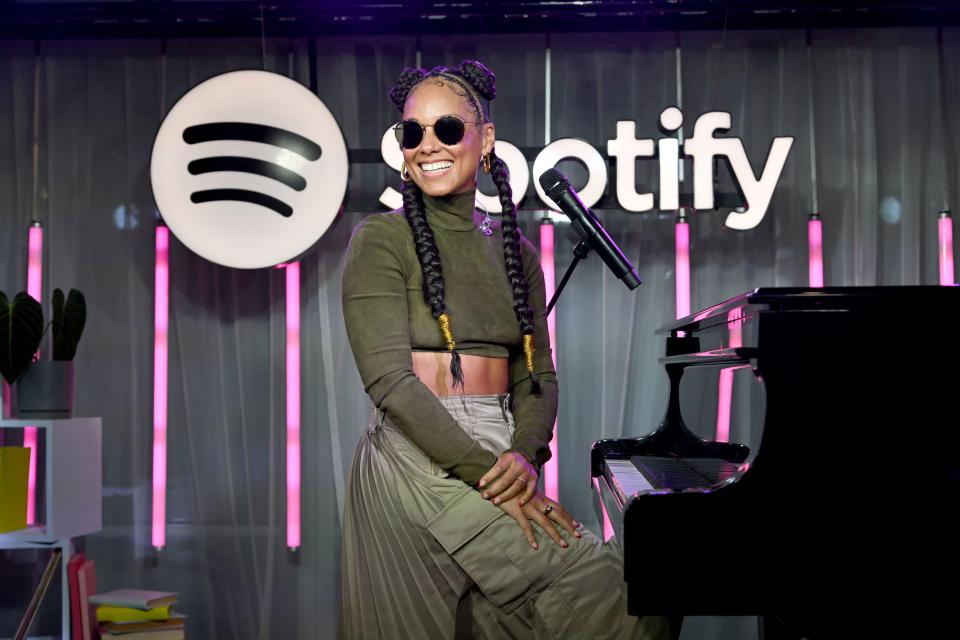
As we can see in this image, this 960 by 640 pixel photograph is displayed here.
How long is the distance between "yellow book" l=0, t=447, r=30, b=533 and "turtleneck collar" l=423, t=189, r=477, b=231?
6.42ft

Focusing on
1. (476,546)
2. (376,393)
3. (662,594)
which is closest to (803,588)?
(662,594)

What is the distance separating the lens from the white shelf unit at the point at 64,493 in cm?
309

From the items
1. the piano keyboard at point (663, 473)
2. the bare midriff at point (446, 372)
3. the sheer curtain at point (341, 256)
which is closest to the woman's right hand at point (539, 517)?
the piano keyboard at point (663, 473)

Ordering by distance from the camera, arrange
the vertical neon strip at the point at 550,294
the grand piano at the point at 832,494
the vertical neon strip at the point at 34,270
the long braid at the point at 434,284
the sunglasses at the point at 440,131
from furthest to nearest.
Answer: the vertical neon strip at the point at 34,270 → the vertical neon strip at the point at 550,294 → the sunglasses at the point at 440,131 → the long braid at the point at 434,284 → the grand piano at the point at 832,494

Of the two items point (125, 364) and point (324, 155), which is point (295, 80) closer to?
point (324, 155)

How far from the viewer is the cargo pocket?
173 cm

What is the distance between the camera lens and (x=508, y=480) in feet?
5.98

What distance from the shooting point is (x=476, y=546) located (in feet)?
5.78

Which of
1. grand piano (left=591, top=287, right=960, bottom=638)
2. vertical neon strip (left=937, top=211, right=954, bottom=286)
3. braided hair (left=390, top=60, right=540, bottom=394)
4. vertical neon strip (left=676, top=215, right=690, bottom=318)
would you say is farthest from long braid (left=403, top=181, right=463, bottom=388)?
vertical neon strip (left=937, top=211, right=954, bottom=286)

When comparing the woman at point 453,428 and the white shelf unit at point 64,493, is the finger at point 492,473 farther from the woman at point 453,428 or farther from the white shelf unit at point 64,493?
the white shelf unit at point 64,493

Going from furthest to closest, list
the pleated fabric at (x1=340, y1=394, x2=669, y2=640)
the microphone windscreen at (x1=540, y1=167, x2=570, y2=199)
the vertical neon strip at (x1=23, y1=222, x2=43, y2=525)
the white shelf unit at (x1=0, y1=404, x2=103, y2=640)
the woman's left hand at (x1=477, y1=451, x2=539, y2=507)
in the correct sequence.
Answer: the vertical neon strip at (x1=23, y1=222, x2=43, y2=525)
the white shelf unit at (x1=0, y1=404, x2=103, y2=640)
the microphone windscreen at (x1=540, y1=167, x2=570, y2=199)
the woman's left hand at (x1=477, y1=451, x2=539, y2=507)
the pleated fabric at (x1=340, y1=394, x2=669, y2=640)

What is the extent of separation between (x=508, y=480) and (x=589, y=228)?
66 cm

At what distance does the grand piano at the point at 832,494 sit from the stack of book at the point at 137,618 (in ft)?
7.69

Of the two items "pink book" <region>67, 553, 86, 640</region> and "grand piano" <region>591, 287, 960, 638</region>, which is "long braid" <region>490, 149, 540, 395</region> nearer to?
"grand piano" <region>591, 287, 960, 638</region>
